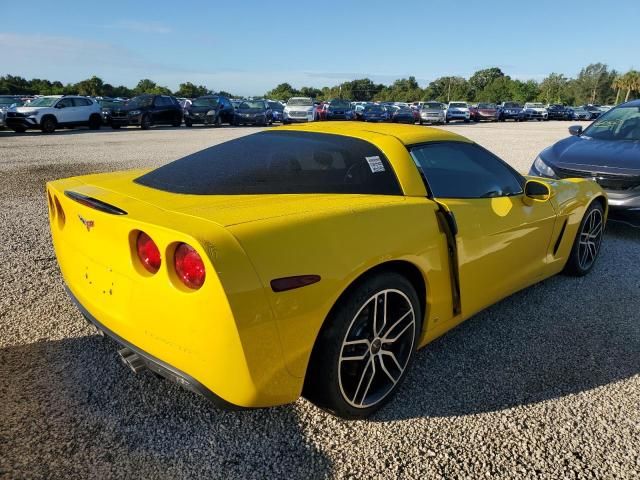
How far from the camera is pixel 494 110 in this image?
3497cm

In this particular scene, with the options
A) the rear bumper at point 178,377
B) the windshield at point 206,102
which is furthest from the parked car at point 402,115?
the rear bumper at point 178,377

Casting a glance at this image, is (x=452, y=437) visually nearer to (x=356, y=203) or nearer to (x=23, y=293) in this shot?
(x=356, y=203)

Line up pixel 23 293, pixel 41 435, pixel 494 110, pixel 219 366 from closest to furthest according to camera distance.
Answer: pixel 219 366 < pixel 41 435 < pixel 23 293 < pixel 494 110

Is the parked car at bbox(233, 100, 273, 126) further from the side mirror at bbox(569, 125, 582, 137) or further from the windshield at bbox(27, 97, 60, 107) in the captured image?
the side mirror at bbox(569, 125, 582, 137)

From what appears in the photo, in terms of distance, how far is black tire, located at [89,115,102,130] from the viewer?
20505 millimetres

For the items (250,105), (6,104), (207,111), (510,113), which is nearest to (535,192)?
(207,111)

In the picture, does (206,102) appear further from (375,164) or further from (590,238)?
(375,164)

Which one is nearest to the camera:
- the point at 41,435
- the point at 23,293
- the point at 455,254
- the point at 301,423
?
the point at 41,435

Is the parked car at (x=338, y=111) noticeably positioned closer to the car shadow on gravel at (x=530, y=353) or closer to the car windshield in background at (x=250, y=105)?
the car windshield in background at (x=250, y=105)

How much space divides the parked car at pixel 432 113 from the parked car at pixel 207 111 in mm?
11887

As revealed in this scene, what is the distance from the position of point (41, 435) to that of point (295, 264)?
1.38 m

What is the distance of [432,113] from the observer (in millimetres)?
28781

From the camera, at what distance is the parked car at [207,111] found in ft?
76.0

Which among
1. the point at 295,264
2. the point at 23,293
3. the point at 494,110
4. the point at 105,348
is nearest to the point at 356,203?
the point at 295,264
